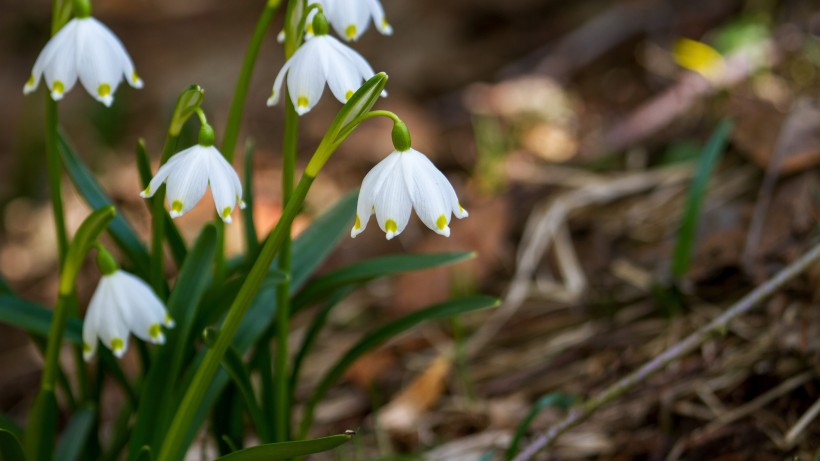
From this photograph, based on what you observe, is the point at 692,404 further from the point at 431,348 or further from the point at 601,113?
the point at 601,113

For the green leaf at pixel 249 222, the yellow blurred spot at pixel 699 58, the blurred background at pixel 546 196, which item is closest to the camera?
the green leaf at pixel 249 222

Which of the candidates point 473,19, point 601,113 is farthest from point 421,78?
point 601,113

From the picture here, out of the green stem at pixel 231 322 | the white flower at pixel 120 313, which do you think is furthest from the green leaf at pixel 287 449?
the white flower at pixel 120 313

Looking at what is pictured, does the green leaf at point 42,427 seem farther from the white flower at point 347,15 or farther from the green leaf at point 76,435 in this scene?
the white flower at point 347,15

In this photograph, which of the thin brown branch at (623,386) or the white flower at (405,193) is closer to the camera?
the white flower at (405,193)

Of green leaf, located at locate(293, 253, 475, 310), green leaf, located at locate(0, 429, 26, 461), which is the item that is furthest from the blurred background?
green leaf, located at locate(0, 429, 26, 461)

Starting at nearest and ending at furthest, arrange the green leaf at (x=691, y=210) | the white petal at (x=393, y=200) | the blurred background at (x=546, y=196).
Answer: the white petal at (x=393, y=200)
the blurred background at (x=546, y=196)
the green leaf at (x=691, y=210)

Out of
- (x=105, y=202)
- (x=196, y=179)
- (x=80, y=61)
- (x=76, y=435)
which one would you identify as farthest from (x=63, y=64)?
(x=76, y=435)

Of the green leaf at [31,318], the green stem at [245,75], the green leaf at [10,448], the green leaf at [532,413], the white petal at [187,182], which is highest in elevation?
the green stem at [245,75]

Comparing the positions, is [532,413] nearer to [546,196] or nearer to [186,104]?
[186,104]
